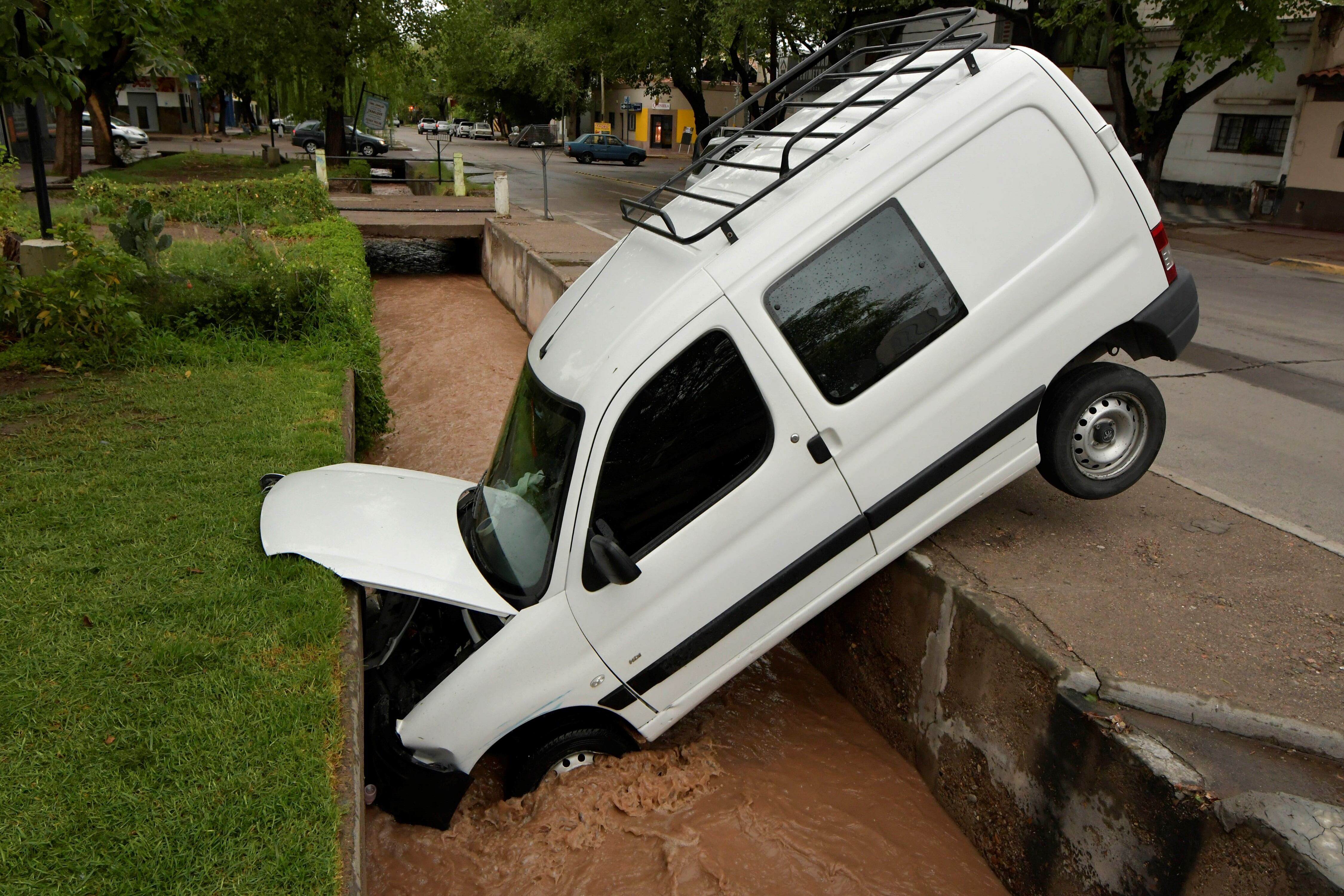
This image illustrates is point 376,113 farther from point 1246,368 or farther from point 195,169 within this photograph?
point 1246,368

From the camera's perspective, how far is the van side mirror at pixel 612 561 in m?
3.56

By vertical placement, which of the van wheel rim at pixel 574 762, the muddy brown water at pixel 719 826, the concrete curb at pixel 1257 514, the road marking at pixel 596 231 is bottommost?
the muddy brown water at pixel 719 826

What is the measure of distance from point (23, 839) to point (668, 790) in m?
2.47

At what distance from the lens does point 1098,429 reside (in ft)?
14.5

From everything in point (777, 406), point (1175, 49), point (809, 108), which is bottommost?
point (777, 406)

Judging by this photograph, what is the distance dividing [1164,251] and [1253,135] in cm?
2253

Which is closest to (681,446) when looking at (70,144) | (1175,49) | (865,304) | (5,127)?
(865,304)

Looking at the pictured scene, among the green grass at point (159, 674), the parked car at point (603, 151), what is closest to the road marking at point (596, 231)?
the green grass at point (159, 674)

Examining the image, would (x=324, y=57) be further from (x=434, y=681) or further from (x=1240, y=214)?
(x=434, y=681)

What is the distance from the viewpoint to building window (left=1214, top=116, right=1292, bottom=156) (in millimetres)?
21953

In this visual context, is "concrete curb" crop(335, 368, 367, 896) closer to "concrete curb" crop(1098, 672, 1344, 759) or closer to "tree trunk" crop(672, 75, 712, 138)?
"concrete curb" crop(1098, 672, 1344, 759)

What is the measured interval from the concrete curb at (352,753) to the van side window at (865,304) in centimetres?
222

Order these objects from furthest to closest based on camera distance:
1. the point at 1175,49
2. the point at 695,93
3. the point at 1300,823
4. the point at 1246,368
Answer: the point at 695,93 → the point at 1175,49 → the point at 1246,368 → the point at 1300,823

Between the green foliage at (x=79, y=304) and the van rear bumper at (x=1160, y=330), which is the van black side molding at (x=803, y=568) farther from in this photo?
the green foliage at (x=79, y=304)
